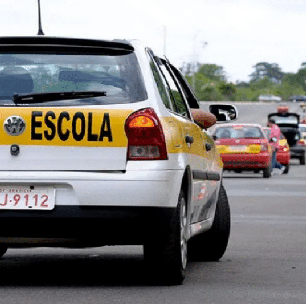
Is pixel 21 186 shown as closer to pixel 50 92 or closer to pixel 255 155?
pixel 50 92

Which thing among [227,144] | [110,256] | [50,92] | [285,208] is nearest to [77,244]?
[50,92]

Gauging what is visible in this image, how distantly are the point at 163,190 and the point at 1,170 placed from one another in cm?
102

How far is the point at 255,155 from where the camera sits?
1288 inches

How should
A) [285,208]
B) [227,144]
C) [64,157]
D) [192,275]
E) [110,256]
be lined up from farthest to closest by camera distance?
[227,144], [285,208], [110,256], [192,275], [64,157]

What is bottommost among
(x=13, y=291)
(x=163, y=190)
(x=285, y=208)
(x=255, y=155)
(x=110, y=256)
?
(x=255, y=155)

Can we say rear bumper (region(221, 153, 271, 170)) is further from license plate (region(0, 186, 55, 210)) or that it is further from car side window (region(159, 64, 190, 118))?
license plate (region(0, 186, 55, 210))

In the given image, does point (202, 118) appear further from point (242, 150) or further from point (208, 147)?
point (242, 150)

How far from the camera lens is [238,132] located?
33.1 metres

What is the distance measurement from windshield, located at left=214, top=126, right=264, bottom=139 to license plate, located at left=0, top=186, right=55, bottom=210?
82.0 ft

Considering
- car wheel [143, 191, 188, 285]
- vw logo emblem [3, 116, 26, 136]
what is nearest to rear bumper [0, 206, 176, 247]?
car wheel [143, 191, 188, 285]

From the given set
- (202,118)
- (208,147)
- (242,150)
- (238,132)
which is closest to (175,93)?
(202,118)

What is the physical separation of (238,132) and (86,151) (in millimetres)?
25477

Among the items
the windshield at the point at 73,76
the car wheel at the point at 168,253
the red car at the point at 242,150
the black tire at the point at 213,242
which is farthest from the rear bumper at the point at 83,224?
the red car at the point at 242,150

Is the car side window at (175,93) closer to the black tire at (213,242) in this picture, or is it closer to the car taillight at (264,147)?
the black tire at (213,242)
